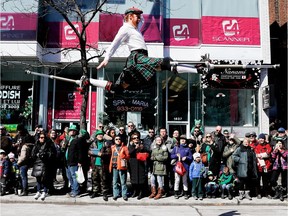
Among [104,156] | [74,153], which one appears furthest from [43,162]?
[104,156]

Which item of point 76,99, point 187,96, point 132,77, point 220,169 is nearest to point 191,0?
point 187,96

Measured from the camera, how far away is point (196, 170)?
9391mm

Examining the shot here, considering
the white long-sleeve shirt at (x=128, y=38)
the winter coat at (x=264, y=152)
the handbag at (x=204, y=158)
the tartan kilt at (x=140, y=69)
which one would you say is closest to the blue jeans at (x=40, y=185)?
the handbag at (x=204, y=158)

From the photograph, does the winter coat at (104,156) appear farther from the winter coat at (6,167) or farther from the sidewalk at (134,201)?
the winter coat at (6,167)

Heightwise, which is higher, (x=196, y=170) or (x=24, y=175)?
(x=196, y=170)

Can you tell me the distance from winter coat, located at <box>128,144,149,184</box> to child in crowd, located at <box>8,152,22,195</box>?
3.13 metres

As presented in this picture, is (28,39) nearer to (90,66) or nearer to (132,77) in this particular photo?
(90,66)

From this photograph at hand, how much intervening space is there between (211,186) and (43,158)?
4.58m

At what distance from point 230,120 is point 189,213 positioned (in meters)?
8.30

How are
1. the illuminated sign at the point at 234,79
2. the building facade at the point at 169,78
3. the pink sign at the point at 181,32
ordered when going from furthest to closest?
the pink sign at the point at 181,32
the illuminated sign at the point at 234,79
the building facade at the point at 169,78

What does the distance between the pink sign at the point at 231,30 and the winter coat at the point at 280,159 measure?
7.23m

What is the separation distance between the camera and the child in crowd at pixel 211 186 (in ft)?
31.2

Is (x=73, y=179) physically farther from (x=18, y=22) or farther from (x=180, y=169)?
(x=18, y=22)

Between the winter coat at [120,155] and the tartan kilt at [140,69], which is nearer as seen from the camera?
the tartan kilt at [140,69]
